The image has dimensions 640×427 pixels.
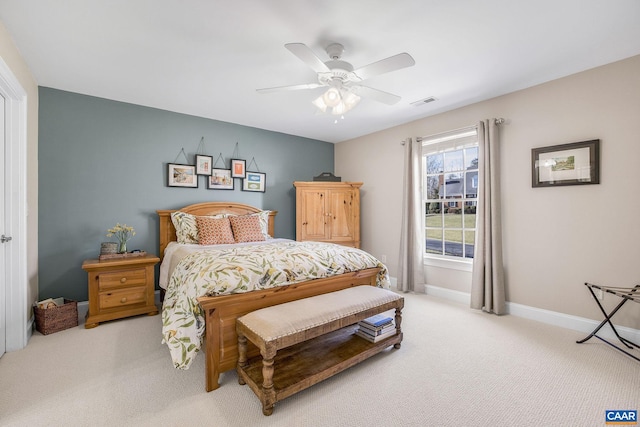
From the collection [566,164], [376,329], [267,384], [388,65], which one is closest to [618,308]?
[566,164]

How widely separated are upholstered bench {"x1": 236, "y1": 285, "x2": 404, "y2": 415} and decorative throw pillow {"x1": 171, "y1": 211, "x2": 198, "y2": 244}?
1.94 metres

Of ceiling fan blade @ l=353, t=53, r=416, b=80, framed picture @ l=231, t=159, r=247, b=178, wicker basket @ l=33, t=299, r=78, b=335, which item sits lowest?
wicker basket @ l=33, t=299, r=78, b=335

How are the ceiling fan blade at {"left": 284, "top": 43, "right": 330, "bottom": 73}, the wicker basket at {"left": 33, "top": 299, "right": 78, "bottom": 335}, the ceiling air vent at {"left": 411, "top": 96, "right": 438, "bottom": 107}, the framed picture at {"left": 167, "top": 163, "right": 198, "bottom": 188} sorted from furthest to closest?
1. the framed picture at {"left": 167, "top": 163, "right": 198, "bottom": 188}
2. the ceiling air vent at {"left": 411, "top": 96, "right": 438, "bottom": 107}
3. the wicker basket at {"left": 33, "top": 299, "right": 78, "bottom": 335}
4. the ceiling fan blade at {"left": 284, "top": 43, "right": 330, "bottom": 73}

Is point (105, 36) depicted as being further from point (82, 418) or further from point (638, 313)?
point (638, 313)

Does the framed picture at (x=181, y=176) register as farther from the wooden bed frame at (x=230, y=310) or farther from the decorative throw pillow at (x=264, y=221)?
the wooden bed frame at (x=230, y=310)

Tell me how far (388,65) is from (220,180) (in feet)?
9.70

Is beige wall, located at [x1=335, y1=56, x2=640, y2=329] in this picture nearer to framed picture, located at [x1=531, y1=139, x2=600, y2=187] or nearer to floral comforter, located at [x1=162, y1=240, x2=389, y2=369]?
framed picture, located at [x1=531, y1=139, x2=600, y2=187]

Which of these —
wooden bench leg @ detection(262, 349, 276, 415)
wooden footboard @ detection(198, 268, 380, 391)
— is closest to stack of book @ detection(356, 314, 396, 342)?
wooden footboard @ detection(198, 268, 380, 391)

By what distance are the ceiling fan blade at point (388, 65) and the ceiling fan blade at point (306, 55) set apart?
27 centimetres

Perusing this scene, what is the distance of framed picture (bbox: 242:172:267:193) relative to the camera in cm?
444

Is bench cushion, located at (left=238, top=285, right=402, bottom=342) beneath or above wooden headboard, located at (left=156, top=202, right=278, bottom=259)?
beneath

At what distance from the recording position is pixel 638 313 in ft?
8.09

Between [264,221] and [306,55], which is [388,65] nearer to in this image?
[306,55]

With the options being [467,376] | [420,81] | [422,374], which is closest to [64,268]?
[422,374]
